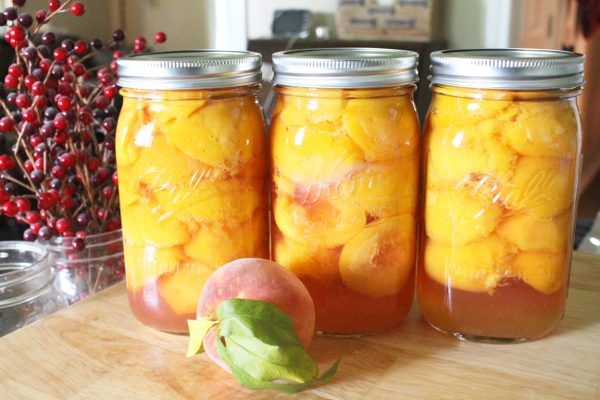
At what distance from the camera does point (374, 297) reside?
70 centimetres

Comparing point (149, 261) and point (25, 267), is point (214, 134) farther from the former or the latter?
point (25, 267)

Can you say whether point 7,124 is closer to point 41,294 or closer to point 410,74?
point 41,294

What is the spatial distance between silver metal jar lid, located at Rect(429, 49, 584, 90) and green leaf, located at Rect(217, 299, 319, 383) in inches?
11.4

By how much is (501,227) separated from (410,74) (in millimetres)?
180

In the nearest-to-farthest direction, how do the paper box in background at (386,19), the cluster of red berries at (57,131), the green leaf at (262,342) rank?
the green leaf at (262,342)
the cluster of red berries at (57,131)
the paper box in background at (386,19)

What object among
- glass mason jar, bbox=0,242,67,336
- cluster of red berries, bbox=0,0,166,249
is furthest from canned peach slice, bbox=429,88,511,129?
glass mason jar, bbox=0,242,67,336

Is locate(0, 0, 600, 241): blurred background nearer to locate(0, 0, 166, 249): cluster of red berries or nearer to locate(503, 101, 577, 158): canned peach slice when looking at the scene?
locate(0, 0, 166, 249): cluster of red berries

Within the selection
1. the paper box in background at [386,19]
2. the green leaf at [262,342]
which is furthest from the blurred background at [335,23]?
the green leaf at [262,342]

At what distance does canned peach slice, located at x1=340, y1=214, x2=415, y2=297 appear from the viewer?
0.68 m

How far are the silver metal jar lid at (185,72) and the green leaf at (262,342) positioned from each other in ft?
0.73

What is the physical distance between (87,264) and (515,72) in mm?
595

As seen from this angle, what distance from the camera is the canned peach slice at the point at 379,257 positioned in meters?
0.68

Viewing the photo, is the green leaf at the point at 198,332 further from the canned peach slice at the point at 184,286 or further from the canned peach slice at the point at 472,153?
the canned peach slice at the point at 472,153

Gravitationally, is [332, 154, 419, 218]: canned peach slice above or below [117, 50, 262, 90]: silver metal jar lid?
below
